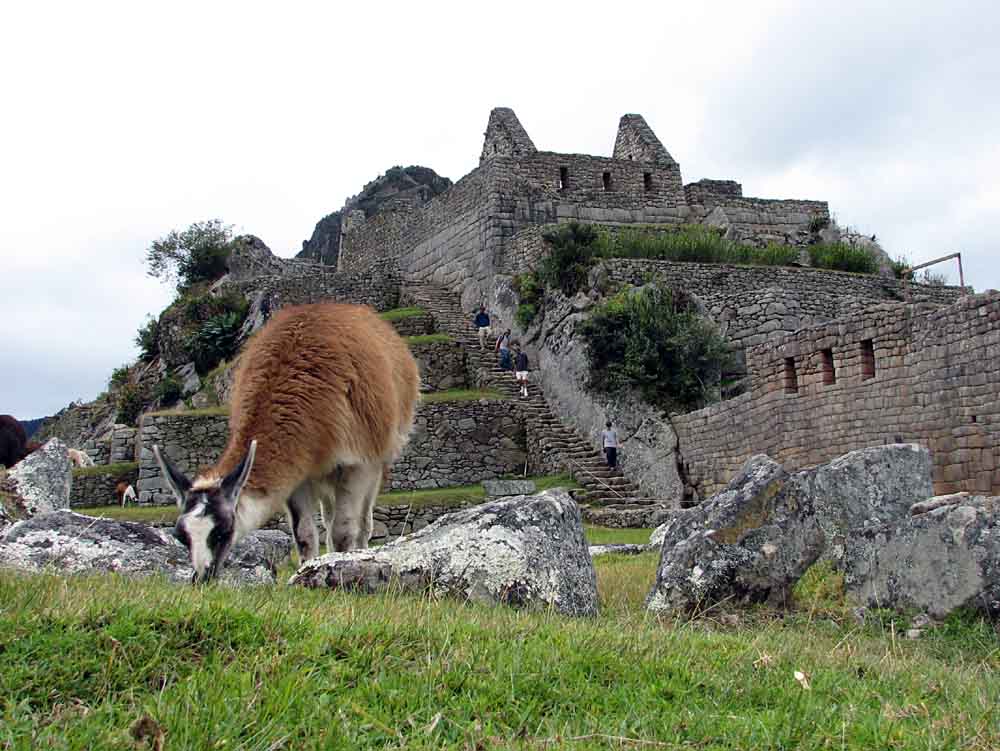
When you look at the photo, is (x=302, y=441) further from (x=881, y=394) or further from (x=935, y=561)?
(x=881, y=394)

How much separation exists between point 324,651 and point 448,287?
79.5 ft

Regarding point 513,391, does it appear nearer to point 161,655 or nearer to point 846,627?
point 846,627

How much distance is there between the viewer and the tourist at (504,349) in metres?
22.4

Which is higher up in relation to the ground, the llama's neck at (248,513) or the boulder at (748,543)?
the llama's neck at (248,513)

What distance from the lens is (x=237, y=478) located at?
528cm

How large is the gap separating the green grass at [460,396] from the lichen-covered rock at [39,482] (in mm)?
12702

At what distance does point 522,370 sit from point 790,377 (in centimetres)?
849

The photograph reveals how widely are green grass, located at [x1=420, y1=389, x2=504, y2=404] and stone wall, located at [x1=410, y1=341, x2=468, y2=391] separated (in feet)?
1.39

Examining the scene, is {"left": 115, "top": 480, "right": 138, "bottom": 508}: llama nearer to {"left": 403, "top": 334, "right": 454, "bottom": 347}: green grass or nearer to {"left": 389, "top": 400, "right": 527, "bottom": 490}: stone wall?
{"left": 389, "top": 400, "right": 527, "bottom": 490}: stone wall

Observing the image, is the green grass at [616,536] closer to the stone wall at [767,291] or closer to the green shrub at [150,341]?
the stone wall at [767,291]

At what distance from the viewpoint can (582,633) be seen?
3.70 metres

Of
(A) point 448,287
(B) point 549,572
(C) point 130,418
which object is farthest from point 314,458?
(C) point 130,418

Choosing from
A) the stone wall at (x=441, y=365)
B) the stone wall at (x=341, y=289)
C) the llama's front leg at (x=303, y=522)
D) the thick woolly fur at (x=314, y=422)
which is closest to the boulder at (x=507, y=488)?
the stone wall at (x=441, y=365)

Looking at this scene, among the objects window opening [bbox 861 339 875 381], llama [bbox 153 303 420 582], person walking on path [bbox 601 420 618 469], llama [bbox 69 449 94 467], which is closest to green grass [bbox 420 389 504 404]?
person walking on path [bbox 601 420 618 469]
